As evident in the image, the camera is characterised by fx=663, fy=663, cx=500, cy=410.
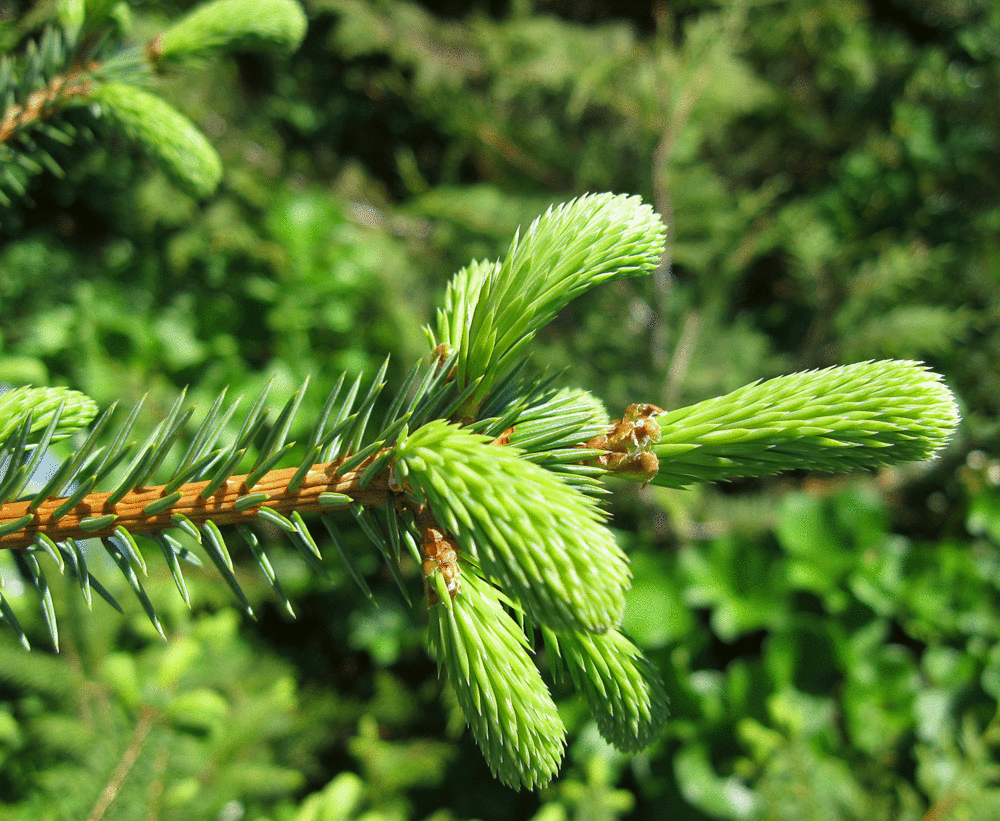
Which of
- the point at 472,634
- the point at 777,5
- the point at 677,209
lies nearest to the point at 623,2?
the point at 777,5

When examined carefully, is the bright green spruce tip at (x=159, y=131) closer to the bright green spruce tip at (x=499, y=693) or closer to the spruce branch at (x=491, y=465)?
the spruce branch at (x=491, y=465)

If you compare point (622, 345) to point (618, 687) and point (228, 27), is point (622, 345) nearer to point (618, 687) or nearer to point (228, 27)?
point (228, 27)

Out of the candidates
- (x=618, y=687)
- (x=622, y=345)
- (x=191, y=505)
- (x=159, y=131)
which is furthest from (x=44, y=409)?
(x=622, y=345)

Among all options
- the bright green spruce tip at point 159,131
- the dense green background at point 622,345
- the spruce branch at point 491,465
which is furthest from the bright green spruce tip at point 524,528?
the dense green background at point 622,345

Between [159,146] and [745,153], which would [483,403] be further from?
[745,153]

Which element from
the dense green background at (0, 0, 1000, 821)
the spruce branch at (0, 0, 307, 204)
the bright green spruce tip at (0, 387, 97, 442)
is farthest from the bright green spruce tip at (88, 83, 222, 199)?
the dense green background at (0, 0, 1000, 821)
